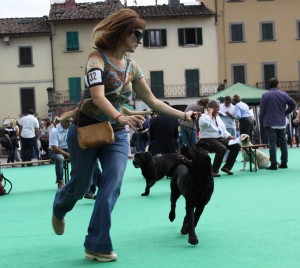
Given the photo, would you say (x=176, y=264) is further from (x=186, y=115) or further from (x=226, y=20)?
(x=226, y=20)

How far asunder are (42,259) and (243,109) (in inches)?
529

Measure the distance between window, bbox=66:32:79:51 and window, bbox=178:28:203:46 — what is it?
7.27 meters

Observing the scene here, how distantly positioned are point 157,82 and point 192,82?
2.44m

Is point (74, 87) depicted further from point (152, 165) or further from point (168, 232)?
point (168, 232)

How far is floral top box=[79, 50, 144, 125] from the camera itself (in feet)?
17.0

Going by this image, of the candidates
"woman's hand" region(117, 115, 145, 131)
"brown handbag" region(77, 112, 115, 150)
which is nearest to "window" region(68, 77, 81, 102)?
"brown handbag" region(77, 112, 115, 150)

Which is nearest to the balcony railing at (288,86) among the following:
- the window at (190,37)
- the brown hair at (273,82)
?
the window at (190,37)

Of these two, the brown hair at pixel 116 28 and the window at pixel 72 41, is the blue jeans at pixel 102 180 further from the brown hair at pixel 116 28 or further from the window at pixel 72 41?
the window at pixel 72 41

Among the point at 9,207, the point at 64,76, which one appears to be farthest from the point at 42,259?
the point at 64,76

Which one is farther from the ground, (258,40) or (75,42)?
(75,42)

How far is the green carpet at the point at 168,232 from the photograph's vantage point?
535 centimetres

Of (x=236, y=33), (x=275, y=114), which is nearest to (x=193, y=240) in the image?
(x=275, y=114)

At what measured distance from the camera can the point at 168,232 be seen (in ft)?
22.0

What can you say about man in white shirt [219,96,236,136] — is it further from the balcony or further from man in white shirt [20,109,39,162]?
the balcony
